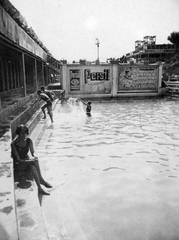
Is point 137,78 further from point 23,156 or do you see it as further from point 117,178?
point 23,156

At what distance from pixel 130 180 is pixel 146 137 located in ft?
14.2

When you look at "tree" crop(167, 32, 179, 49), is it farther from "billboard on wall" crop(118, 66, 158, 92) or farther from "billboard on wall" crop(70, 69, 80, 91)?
"billboard on wall" crop(70, 69, 80, 91)

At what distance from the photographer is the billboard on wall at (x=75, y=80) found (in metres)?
23.3

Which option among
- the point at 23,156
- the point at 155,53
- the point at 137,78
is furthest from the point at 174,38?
the point at 23,156

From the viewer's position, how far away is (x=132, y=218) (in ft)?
12.9

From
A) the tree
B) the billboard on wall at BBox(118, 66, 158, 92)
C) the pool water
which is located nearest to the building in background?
the tree

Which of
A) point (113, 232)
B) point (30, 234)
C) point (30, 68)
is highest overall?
point (30, 68)

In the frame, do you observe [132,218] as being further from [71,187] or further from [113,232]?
[71,187]

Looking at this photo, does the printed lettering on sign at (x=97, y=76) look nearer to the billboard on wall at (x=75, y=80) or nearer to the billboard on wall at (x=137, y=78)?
the billboard on wall at (x=75, y=80)

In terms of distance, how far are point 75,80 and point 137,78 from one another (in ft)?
23.0

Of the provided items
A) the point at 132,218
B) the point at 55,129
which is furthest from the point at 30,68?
the point at 132,218

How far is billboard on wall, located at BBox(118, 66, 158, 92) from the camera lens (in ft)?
78.6

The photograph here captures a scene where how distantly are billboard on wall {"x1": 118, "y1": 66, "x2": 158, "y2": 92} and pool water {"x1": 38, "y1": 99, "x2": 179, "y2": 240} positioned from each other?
14.3 m

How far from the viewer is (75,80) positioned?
77.0 feet
